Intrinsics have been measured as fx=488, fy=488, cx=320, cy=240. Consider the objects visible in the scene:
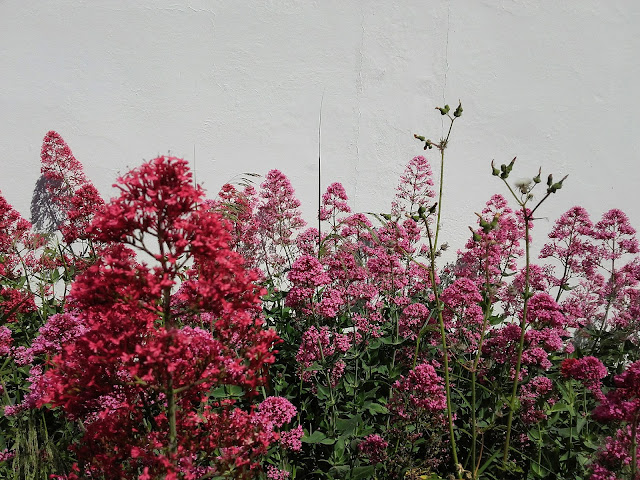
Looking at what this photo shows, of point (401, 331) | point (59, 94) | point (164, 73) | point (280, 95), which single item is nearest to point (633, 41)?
point (280, 95)

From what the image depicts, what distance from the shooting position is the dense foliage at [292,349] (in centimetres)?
141

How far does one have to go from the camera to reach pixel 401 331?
2.84m

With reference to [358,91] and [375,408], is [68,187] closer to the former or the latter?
[358,91]

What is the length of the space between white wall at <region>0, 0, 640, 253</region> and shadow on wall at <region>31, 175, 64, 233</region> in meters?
0.08

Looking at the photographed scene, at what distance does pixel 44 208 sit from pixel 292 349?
7.79 feet

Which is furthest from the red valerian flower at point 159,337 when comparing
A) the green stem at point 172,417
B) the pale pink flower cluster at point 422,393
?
the pale pink flower cluster at point 422,393

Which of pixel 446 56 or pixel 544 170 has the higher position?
pixel 446 56

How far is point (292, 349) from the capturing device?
3096 millimetres

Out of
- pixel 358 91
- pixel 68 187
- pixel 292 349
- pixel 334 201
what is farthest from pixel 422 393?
pixel 68 187

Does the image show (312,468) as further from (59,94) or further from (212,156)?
(59,94)

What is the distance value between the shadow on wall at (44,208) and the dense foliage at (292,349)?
5 centimetres

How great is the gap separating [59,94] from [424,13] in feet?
10.3

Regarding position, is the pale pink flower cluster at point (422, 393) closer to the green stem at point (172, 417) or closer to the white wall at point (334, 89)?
the green stem at point (172, 417)

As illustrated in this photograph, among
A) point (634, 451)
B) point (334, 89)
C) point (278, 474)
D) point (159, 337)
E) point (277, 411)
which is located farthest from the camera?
point (334, 89)
